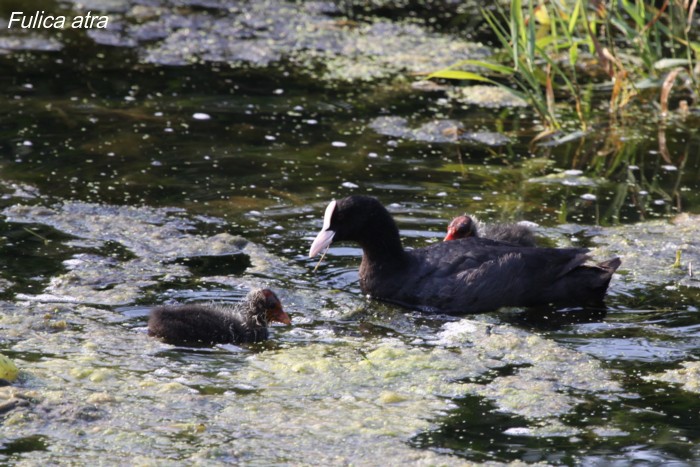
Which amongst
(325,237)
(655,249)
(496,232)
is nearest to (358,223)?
(325,237)

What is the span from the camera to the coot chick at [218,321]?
4.96 m

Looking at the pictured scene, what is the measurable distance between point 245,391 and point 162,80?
5740 millimetres

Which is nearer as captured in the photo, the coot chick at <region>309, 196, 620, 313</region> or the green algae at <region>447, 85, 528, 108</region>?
the coot chick at <region>309, 196, 620, 313</region>

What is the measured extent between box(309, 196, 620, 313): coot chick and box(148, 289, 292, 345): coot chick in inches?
26.5

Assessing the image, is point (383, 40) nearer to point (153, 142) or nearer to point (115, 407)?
point (153, 142)

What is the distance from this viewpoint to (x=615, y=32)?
1138 centimetres

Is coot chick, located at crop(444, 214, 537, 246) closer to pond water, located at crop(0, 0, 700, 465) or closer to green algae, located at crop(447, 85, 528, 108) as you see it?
pond water, located at crop(0, 0, 700, 465)

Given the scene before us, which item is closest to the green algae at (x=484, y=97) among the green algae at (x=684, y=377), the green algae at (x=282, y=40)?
the green algae at (x=282, y=40)

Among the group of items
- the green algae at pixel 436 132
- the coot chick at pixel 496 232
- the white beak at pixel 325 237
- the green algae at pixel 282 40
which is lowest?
the coot chick at pixel 496 232

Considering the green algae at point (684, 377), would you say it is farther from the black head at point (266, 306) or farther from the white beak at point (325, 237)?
the white beak at point (325, 237)

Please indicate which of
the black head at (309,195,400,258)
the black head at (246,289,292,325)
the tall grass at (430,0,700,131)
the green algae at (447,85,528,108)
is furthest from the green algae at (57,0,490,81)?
the black head at (246,289,292,325)

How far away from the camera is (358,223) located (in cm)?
591

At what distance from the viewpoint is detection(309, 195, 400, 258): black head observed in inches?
232

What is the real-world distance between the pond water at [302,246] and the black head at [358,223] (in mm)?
289
